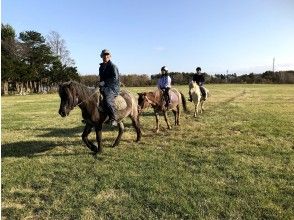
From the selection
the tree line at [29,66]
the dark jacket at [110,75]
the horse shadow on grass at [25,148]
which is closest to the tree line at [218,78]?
the tree line at [29,66]

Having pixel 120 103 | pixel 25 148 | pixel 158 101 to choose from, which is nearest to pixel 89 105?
pixel 120 103

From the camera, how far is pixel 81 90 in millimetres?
9930

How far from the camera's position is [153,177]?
823 cm

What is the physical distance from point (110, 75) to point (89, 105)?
104cm

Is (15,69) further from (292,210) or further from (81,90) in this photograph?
(292,210)

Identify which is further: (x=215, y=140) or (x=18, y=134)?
(x=18, y=134)

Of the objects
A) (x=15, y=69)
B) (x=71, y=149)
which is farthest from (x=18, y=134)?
(x=15, y=69)

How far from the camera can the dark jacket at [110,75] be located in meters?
10.5

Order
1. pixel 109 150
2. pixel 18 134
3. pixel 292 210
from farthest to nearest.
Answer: pixel 18 134
pixel 109 150
pixel 292 210

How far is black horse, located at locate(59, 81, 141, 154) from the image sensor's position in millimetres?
9461

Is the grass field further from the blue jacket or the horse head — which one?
the blue jacket

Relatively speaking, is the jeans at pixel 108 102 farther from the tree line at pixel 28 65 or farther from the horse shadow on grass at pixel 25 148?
the tree line at pixel 28 65

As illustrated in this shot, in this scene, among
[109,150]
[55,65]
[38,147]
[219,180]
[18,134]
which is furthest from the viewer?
[55,65]

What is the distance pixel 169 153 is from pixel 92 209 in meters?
4.15
